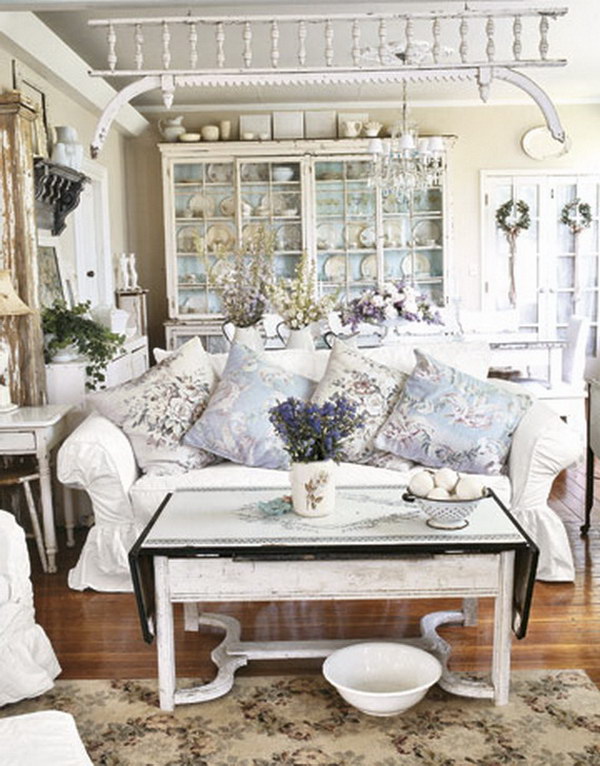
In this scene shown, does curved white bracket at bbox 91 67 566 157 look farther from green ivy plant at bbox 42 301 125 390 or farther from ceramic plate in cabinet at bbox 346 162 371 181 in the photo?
ceramic plate in cabinet at bbox 346 162 371 181

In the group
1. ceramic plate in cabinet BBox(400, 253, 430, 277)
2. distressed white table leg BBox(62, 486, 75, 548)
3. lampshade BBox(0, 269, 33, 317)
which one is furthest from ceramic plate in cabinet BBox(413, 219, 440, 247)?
lampshade BBox(0, 269, 33, 317)

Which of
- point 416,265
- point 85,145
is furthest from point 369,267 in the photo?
point 85,145

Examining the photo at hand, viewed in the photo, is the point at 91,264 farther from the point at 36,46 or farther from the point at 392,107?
the point at 392,107

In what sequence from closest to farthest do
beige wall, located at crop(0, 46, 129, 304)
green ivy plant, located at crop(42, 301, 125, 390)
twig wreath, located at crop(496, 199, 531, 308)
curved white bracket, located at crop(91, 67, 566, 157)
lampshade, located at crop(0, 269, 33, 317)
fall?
curved white bracket, located at crop(91, 67, 566, 157)
lampshade, located at crop(0, 269, 33, 317)
green ivy plant, located at crop(42, 301, 125, 390)
beige wall, located at crop(0, 46, 129, 304)
twig wreath, located at crop(496, 199, 531, 308)

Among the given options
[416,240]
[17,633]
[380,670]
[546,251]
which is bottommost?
[380,670]

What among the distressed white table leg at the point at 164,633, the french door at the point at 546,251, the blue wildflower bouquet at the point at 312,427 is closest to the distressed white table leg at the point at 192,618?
the distressed white table leg at the point at 164,633

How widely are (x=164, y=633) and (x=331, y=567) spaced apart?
53cm

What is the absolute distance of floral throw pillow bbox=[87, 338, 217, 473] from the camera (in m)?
3.89

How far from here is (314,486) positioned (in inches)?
112

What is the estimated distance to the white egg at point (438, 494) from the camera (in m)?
2.72

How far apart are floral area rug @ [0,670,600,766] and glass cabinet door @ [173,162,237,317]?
5605 mm

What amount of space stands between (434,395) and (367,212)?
15.3ft

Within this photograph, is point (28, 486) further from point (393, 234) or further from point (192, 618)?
point (393, 234)

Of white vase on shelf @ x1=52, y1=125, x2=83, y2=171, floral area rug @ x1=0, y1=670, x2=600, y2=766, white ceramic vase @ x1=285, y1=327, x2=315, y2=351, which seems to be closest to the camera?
floral area rug @ x1=0, y1=670, x2=600, y2=766
